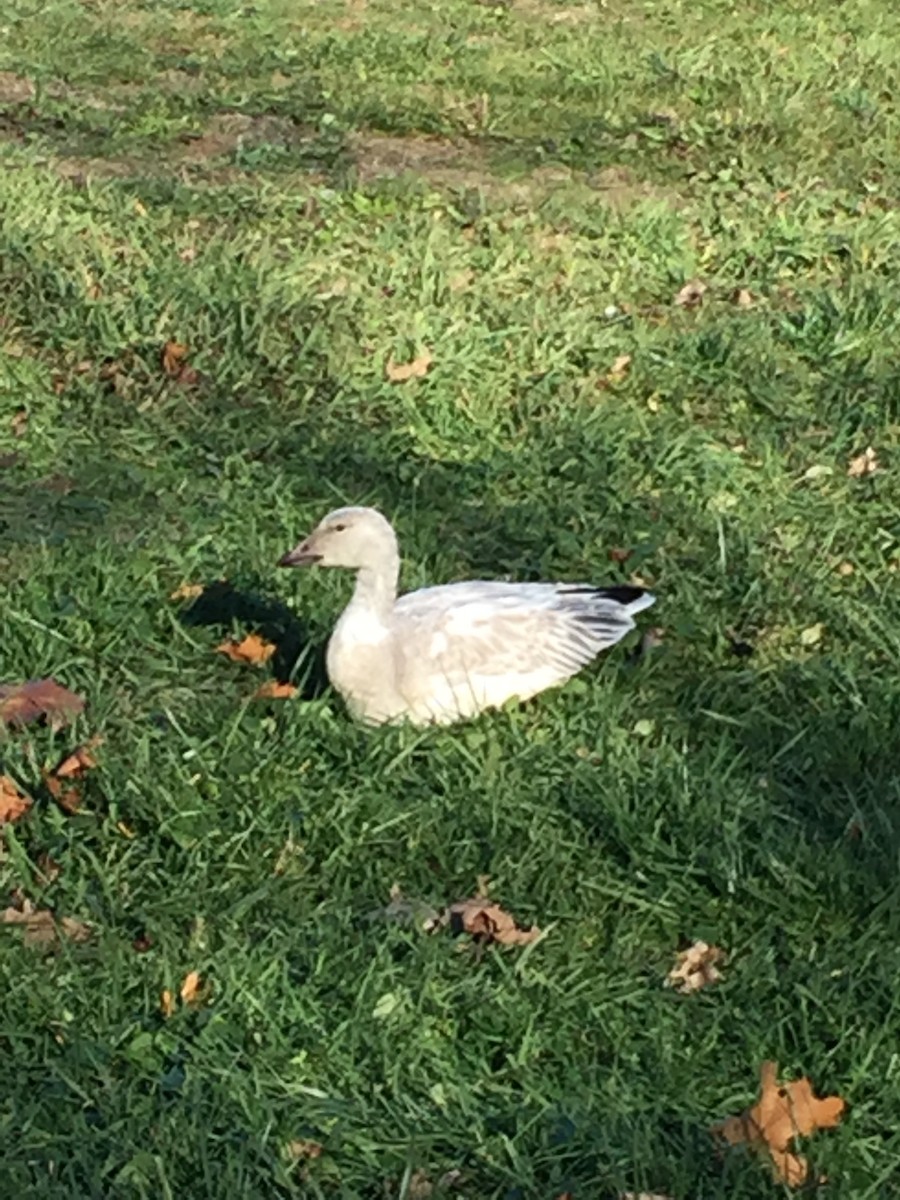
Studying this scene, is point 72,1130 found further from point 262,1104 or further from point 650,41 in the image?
point 650,41

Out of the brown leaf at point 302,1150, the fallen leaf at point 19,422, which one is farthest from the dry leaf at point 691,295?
the brown leaf at point 302,1150

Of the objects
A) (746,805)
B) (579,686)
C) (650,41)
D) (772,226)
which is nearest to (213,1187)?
(746,805)

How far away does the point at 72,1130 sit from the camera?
3650mm

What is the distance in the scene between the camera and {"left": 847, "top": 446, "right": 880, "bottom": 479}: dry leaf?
21.4 feet

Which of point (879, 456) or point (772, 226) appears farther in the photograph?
point (772, 226)

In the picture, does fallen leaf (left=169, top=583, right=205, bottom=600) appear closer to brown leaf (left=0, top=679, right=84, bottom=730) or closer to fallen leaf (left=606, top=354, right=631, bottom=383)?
brown leaf (left=0, top=679, right=84, bottom=730)

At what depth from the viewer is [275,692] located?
5121mm

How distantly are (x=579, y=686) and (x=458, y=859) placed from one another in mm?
898

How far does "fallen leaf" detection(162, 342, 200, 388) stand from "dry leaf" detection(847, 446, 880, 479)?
2.39 m

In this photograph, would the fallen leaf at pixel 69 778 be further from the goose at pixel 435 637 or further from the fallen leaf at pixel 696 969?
the fallen leaf at pixel 696 969

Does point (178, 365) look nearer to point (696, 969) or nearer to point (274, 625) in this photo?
point (274, 625)

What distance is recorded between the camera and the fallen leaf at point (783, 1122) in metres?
3.46

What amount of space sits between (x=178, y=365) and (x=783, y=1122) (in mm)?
4447

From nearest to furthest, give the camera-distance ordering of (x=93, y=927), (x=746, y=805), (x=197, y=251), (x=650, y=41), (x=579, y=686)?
(x=93, y=927) → (x=746, y=805) → (x=579, y=686) → (x=197, y=251) → (x=650, y=41)
